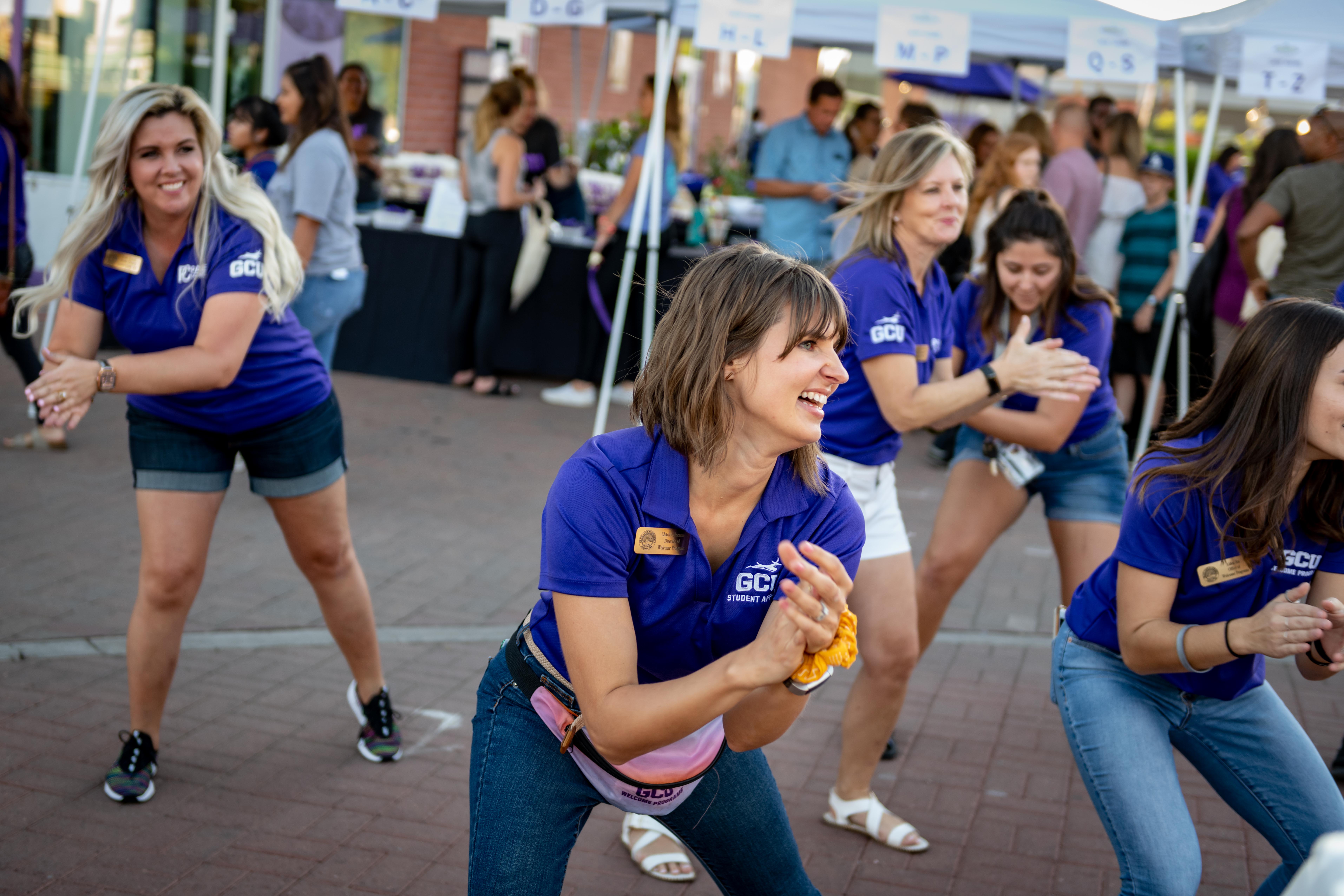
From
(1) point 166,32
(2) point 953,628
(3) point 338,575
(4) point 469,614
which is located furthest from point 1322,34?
(1) point 166,32

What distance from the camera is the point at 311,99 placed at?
19.6 ft

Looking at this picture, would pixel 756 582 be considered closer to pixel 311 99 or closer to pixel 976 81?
pixel 311 99

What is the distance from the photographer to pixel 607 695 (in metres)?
1.98

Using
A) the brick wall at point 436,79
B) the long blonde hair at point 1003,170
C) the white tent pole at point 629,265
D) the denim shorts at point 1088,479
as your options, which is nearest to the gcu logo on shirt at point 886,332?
the denim shorts at point 1088,479

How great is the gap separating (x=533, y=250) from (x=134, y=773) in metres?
6.17

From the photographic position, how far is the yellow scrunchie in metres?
1.90

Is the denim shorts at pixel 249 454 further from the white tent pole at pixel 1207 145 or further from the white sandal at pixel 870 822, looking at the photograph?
the white tent pole at pixel 1207 145

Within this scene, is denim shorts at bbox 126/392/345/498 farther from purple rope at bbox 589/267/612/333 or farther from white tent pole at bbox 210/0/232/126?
white tent pole at bbox 210/0/232/126

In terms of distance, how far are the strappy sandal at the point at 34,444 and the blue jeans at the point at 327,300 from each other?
172cm

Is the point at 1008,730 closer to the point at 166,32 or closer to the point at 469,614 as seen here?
the point at 469,614

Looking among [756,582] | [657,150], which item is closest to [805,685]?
[756,582]

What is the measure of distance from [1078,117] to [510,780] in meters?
7.57

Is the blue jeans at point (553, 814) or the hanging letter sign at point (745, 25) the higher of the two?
the hanging letter sign at point (745, 25)

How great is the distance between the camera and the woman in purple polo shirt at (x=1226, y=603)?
2.44 m
